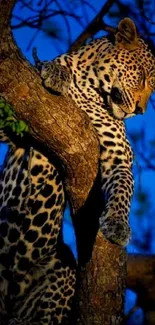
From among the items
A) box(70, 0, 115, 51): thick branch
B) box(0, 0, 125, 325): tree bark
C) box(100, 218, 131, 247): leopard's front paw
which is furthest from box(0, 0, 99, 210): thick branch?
box(70, 0, 115, 51): thick branch

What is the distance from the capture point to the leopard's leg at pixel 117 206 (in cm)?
441

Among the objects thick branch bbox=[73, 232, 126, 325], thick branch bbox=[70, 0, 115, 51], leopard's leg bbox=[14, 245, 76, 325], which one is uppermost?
thick branch bbox=[70, 0, 115, 51]

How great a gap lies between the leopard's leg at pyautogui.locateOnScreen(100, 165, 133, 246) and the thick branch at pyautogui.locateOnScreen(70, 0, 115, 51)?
183cm

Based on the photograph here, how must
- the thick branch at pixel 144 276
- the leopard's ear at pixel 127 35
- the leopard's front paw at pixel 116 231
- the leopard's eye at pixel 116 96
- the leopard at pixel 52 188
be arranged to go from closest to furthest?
1. the leopard's front paw at pixel 116 231
2. the leopard at pixel 52 188
3. the leopard's eye at pixel 116 96
4. the leopard's ear at pixel 127 35
5. the thick branch at pixel 144 276

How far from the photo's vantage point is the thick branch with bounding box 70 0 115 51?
22.5 ft

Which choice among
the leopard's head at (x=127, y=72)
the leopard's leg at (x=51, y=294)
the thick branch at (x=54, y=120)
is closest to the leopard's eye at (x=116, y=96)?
the leopard's head at (x=127, y=72)

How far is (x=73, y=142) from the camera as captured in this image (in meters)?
4.73

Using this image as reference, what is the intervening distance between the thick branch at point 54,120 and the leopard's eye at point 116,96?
87cm

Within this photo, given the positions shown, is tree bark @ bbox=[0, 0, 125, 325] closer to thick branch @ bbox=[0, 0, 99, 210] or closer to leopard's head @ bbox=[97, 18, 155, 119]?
thick branch @ bbox=[0, 0, 99, 210]

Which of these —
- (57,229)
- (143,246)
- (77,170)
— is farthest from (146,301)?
(77,170)

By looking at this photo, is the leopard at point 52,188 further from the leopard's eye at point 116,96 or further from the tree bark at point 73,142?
the tree bark at point 73,142

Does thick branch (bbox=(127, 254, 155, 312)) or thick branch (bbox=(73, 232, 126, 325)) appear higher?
thick branch (bbox=(73, 232, 126, 325))

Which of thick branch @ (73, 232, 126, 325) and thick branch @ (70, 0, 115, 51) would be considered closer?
thick branch @ (73, 232, 126, 325)

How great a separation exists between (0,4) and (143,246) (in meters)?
3.29
